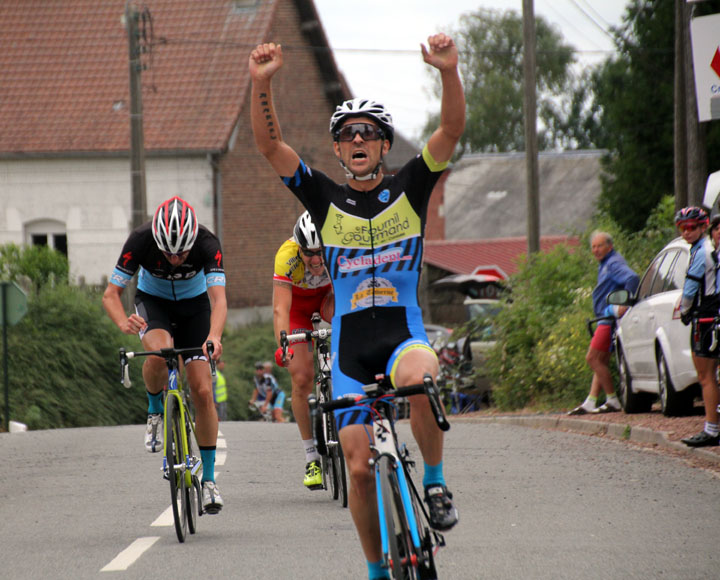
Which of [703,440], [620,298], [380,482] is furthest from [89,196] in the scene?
[380,482]

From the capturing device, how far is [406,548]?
16.5ft

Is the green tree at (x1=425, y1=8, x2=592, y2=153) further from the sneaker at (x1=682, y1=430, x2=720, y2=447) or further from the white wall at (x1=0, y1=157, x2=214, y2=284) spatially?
the sneaker at (x1=682, y1=430, x2=720, y2=447)

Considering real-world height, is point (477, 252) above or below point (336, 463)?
above

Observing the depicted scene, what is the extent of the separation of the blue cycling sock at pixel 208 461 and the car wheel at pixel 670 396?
19.7 feet

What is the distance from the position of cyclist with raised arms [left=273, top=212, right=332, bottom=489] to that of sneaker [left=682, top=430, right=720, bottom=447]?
3.87 metres

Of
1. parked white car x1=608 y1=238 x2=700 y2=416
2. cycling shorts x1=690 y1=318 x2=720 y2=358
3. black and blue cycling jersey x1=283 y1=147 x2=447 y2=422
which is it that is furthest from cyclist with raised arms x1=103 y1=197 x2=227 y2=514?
parked white car x1=608 y1=238 x2=700 y2=416

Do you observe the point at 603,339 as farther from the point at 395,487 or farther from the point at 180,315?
the point at 395,487

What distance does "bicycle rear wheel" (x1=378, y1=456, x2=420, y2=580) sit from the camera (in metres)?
4.96

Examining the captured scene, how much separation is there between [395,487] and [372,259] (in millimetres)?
1099

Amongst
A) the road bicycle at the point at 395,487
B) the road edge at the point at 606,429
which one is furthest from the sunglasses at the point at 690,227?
the road bicycle at the point at 395,487

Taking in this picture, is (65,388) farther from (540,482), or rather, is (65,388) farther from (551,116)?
(551,116)

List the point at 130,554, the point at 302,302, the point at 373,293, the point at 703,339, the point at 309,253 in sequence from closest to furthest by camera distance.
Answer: the point at 373,293 → the point at 130,554 → the point at 309,253 → the point at 302,302 → the point at 703,339

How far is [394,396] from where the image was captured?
17.2 feet

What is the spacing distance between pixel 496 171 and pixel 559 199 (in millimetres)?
4153
